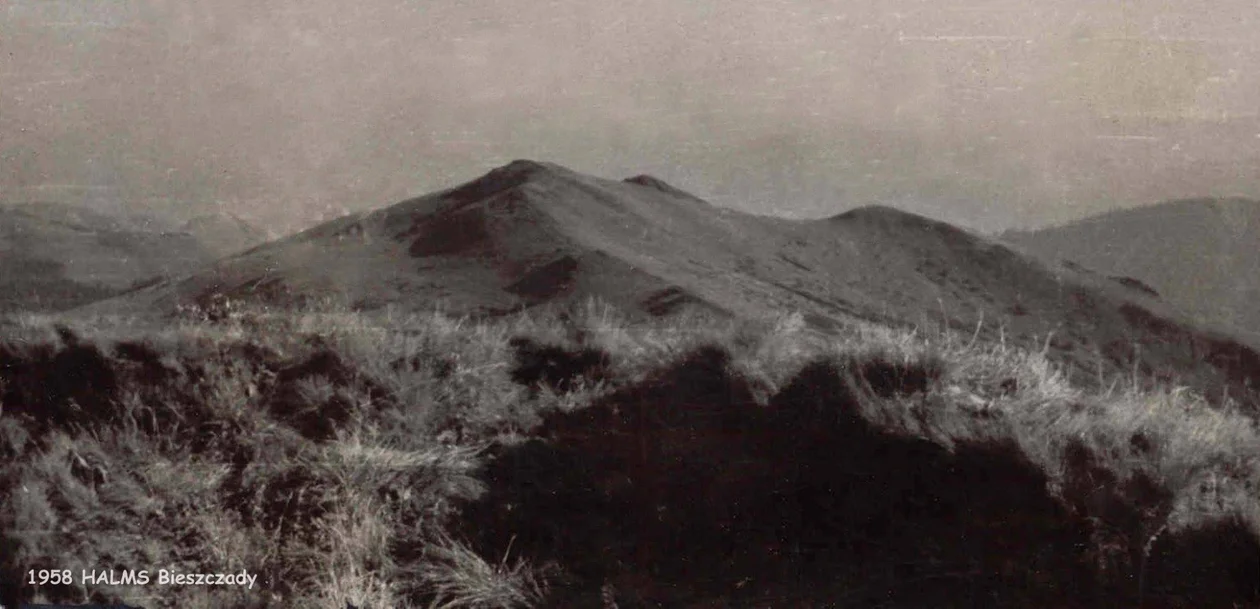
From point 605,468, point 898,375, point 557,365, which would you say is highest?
point 557,365

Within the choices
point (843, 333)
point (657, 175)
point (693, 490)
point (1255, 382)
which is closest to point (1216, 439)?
point (1255, 382)

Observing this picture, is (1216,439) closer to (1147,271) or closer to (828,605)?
(1147,271)

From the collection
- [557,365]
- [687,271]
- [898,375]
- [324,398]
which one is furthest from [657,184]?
[324,398]

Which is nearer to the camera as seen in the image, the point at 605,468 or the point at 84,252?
the point at 605,468

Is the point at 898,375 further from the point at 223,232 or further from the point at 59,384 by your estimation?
the point at 59,384

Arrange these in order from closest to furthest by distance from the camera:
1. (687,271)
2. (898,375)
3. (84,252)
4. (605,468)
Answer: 1. (605,468)
2. (898,375)
3. (687,271)
4. (84,252)

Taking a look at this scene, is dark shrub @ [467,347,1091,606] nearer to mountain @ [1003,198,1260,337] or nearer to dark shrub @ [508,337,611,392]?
dark shrub @ [508,337,611,392]

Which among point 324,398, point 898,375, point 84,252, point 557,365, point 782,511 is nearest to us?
point 782,511
